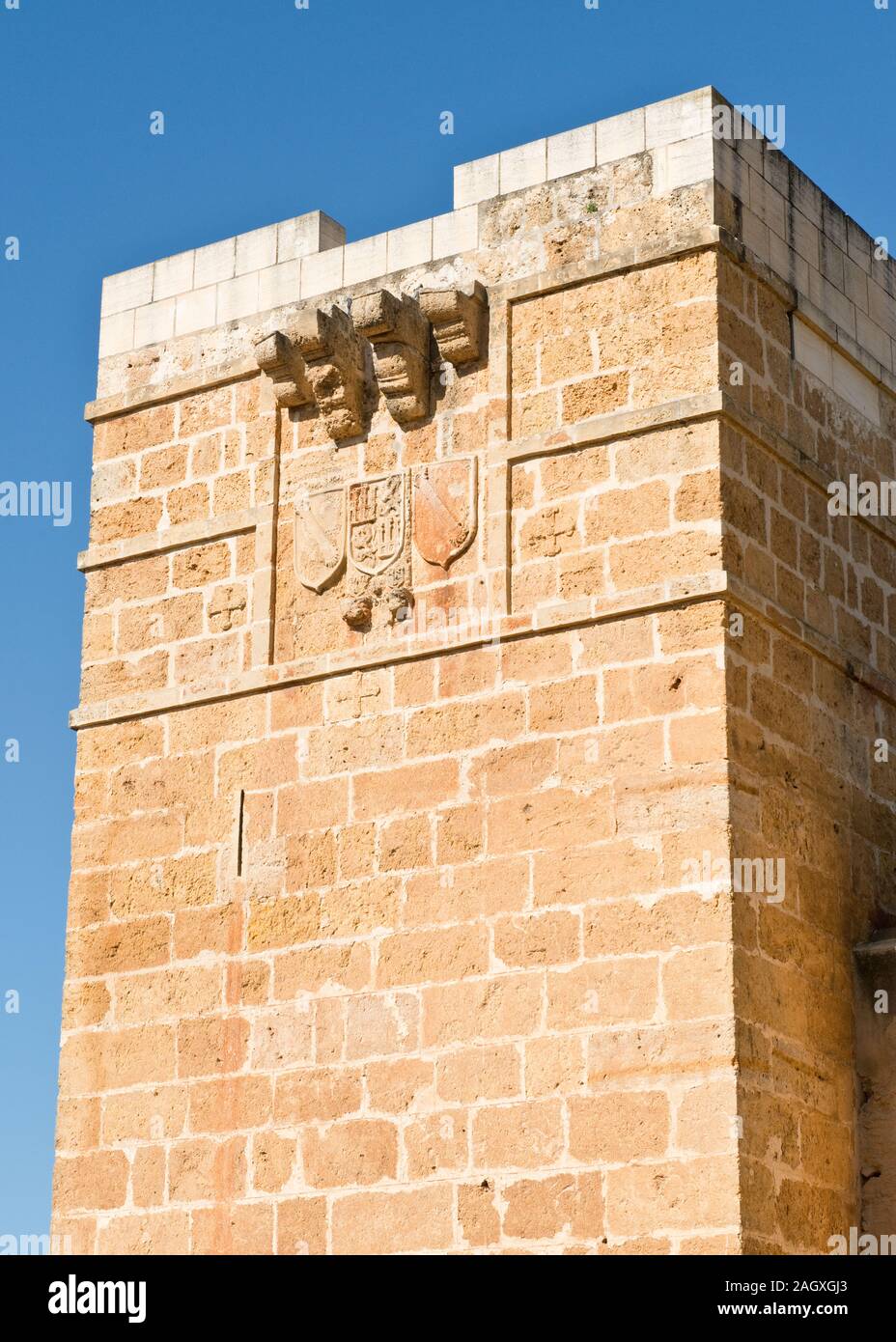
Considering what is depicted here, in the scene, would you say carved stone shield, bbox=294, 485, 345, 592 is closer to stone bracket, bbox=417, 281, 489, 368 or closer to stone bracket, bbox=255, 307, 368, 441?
stone bracket, bbox=255, 307, 368, 441

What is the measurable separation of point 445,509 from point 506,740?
106cm

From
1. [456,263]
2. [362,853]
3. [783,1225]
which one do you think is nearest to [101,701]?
[362,853]

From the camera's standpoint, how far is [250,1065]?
9.08 m

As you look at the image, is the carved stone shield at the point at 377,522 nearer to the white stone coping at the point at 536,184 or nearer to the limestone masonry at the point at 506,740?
the limestone masonry at the point at 506,740

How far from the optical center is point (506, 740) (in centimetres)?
887

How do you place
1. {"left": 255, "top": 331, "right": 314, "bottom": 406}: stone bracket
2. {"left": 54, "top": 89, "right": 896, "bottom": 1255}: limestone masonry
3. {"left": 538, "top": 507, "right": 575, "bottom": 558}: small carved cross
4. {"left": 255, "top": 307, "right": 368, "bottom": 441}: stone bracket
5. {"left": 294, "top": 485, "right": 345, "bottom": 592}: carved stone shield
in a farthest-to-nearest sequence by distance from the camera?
{"left": 255, "top": 331, "right": 314, "bottom": 406}: stone bracket, {"left": 255, "top": 307, "right": 368, "bottom": 441}: stone bracket, {"left": 294, "top": 485, "right": 345, "bottom": 592}: carved stone shield, {"left": 538, "top": 507, "right": 575, "bottom": 558}: small carved cross, {"left": 54, "top": 89, "right": 896, "bottom": 1255}: limestone masonry

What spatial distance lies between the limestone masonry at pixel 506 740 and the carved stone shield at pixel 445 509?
0.06 feet

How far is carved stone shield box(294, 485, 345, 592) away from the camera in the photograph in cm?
955

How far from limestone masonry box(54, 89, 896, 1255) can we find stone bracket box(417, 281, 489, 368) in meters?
0.02

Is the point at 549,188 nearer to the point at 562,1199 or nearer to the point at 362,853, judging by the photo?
the point at 362,853

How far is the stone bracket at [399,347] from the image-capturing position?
9430 mm

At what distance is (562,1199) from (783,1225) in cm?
79

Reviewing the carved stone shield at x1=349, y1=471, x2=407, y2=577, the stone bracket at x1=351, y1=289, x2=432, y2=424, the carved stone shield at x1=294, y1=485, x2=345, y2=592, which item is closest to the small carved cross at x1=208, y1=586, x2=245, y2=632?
A: the carved stone shield at x1=294, y1=485, x2=345, y2=592

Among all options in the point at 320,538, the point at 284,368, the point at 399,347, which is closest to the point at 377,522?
the point at 320,538
